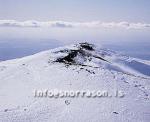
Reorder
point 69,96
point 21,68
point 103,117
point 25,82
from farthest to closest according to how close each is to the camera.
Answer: point 21,68, point 25,82, point 69,96, point 103,117

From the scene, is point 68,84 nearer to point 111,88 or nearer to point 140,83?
point 111,88

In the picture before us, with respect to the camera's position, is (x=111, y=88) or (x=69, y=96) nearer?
(x=69, y=96)

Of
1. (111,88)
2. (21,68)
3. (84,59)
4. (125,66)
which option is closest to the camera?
(111,88)

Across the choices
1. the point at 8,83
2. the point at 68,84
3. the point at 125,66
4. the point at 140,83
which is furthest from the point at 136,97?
the point at 125,66

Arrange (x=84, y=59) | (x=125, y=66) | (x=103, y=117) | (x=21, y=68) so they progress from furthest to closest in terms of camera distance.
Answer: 1. (x=125, y=66)
2. (x=84, y=59)
3. (x=21, y=68)
4. (x=103, y=117)

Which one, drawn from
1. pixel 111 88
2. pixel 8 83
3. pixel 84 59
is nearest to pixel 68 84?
pixel 111 88

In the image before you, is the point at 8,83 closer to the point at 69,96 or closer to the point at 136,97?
the point at 69,96
